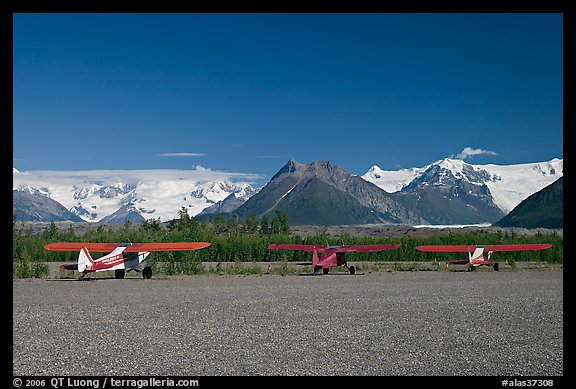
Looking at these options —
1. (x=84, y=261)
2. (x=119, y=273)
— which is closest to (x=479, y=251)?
(x=119, y=273)

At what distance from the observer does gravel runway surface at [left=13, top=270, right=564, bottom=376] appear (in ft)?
29.9

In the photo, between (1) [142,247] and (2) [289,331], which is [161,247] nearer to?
(1) [142,247]

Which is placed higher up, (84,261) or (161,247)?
(161,247)

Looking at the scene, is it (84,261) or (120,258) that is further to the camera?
(120,258)

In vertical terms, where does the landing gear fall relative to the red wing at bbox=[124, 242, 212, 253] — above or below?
below

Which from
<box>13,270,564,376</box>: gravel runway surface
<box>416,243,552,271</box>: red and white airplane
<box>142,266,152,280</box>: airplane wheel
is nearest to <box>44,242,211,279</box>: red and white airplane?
<box>142,266,152,280</box>: airplane wheel

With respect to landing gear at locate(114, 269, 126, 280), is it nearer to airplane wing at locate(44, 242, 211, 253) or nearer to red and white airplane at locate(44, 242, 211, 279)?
red and white airplane at locate(44, 242, 211, 279)

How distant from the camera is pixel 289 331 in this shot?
12.4 metres
